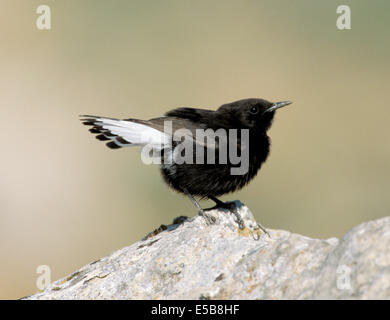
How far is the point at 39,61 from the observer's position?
2277 cm

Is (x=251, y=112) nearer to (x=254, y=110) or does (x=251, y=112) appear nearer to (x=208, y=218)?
(x=254, y=110)

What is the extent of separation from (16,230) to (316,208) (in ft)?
27.2

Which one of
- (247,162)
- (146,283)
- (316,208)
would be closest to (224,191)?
(247,162)

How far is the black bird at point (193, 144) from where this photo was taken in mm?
7285

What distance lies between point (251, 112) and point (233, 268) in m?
3.50

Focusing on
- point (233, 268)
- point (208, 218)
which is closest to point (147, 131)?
point (208, 218)

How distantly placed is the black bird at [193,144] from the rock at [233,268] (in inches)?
26.4

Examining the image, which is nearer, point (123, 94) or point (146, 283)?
point (146, 283)

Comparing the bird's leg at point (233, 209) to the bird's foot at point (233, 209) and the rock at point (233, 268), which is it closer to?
the bird's foot at point (233, 209)

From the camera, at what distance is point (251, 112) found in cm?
864

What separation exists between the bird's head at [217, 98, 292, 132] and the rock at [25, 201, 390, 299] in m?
1.86

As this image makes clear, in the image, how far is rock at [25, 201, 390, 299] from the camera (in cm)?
472
